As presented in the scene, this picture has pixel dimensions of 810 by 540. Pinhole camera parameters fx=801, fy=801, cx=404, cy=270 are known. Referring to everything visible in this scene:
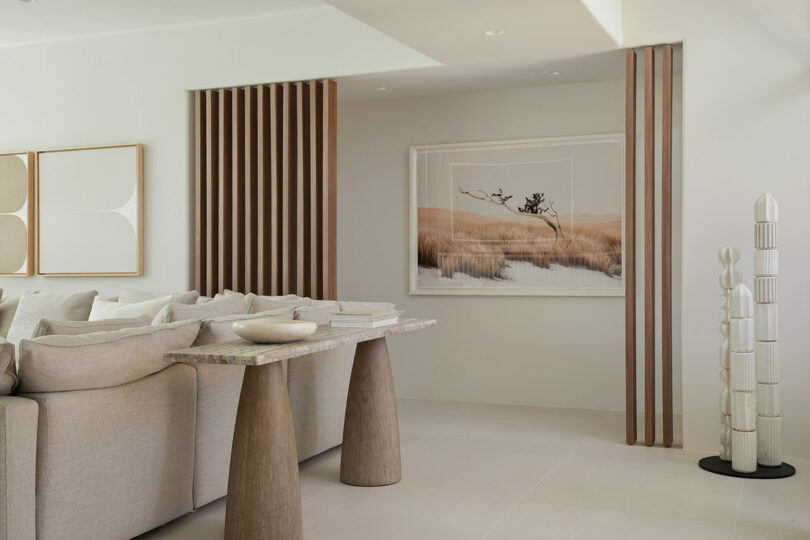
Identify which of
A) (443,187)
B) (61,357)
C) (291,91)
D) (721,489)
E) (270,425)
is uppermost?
(291,91)

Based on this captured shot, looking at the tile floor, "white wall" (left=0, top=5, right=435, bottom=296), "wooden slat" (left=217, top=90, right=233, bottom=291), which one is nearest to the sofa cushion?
the tile floor

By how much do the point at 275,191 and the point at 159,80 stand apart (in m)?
1.30

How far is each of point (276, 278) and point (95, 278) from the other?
1.60m

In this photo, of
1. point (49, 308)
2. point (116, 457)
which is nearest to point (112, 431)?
point (116, 457)

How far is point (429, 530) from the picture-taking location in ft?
10.5

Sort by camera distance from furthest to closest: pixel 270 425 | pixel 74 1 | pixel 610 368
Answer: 1. pixel 610 368
2. pixel 74 1
3. pixel 270 425

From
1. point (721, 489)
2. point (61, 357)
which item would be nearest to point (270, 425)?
point (61, 357)

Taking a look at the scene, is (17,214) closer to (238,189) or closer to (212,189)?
(212,189)

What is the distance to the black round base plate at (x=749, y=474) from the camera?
4031 millimetres

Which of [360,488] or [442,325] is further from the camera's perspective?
[442,325]

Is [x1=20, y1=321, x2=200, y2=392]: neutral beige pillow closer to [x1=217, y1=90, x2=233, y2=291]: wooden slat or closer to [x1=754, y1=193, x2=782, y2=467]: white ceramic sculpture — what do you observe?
[x1=217, y1=90, x2=233, y2=291]: wooden slat

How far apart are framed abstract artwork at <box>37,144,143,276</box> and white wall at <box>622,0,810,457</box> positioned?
373 cm

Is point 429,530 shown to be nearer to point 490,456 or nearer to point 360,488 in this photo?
point 360,488

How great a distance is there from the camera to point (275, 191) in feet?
18.5
